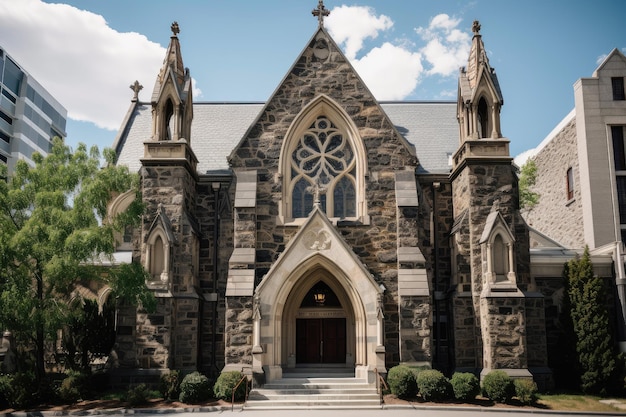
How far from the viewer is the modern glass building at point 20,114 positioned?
63.6 metres

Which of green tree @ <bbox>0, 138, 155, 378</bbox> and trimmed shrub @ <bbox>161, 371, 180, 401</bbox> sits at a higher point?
green tree @ <bbox>0, 138, 155, 378</bbox>

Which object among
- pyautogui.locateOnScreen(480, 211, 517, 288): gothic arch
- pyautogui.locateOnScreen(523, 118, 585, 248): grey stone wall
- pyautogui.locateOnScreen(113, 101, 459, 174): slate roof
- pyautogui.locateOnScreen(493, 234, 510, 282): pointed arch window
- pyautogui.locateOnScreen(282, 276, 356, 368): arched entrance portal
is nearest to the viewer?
pyautogui.locateOnScreen(480, 211, 517, 288): gothic arch

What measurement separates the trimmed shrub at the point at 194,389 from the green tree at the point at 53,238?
100.0 inches

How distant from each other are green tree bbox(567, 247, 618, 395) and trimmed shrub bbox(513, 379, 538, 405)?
2.90 m

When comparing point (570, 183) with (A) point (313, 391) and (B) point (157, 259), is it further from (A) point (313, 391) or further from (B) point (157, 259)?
(B) point (157, 259)

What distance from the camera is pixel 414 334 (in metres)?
17.5

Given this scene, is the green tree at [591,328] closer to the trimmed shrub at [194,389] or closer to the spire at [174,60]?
the trimmed shrub at [194,389]

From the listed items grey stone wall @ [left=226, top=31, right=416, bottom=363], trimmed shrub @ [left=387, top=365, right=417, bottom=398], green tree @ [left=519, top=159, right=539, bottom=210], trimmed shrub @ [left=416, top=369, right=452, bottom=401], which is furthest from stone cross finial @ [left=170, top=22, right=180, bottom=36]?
green tree @ [left=519, top=159, right=539, bottom=210]

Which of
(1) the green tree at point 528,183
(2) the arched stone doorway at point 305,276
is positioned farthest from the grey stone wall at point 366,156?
(1) the green tree at point 528,183

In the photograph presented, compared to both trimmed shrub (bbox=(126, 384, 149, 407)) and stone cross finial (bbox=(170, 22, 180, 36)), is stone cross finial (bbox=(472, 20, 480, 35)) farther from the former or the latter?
trimmed shrub (bbox=(126, 384, 149, 407))

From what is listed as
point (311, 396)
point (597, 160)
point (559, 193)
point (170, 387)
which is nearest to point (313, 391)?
point (311, 396)

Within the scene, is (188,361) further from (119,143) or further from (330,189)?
(119,143)

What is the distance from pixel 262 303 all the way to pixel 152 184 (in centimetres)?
537

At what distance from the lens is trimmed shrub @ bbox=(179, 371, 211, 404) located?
52.8ft
